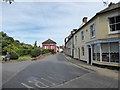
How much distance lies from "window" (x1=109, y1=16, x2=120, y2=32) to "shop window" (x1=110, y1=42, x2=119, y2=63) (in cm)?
146

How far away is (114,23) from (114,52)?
112 inches

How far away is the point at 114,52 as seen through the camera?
9703 mm

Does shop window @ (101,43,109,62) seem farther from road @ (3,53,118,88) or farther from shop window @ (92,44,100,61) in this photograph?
road @ (3,53,118,88)

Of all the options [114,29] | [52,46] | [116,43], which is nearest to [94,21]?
[114,29]

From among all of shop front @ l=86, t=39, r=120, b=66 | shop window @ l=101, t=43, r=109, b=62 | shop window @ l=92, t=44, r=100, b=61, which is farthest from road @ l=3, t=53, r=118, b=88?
shop window @ l=92, t=44, r=100, b=61

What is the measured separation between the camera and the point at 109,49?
10016 mm

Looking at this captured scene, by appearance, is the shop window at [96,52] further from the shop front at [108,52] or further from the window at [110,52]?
the window at [110,52]

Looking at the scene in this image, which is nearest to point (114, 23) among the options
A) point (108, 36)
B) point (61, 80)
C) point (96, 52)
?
point (108, 36)

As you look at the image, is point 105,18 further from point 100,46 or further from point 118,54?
point 118,54

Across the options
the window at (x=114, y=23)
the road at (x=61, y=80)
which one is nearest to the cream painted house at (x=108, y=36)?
the window at (x=114, y=23)

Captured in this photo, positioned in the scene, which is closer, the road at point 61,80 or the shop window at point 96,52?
the road at point 61,80

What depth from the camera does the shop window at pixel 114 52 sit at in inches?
374

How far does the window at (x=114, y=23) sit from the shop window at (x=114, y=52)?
57.6 inches

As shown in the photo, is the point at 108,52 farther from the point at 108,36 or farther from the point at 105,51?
the point at 108,36
